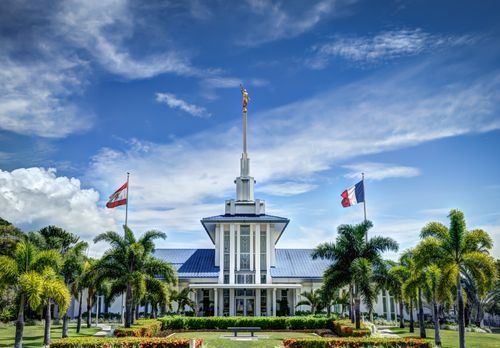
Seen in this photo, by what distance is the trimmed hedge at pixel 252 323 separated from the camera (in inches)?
1346

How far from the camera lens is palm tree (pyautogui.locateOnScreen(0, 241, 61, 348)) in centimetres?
1898

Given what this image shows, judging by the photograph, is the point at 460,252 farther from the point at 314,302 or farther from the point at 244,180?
the point at 244,180

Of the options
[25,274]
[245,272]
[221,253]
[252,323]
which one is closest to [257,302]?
[245,272]

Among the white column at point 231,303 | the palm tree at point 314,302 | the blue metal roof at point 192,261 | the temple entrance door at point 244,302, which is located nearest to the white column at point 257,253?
the temple entrance door at point 244,302

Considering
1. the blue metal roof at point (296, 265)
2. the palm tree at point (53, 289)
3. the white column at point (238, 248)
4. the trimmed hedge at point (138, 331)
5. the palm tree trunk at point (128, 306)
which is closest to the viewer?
the palm tree at point (53, 289)

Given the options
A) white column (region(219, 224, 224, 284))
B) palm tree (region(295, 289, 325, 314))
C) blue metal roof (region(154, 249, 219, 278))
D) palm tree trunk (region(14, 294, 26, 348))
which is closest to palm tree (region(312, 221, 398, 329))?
palm tree (region(295, 289, 325, 314))

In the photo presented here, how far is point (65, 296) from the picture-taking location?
2052 centimetres

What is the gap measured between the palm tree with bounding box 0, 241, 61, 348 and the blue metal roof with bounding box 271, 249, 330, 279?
103ft

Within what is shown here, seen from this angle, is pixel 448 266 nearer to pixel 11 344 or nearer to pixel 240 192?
pixel 11 344

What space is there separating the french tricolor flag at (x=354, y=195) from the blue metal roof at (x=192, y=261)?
17838mm

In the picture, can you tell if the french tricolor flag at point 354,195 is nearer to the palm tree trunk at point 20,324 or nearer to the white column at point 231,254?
the white column at point 231,254

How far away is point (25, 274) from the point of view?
1936cm

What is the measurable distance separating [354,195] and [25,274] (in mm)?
24363

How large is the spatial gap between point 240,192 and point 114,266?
25.1 metres
